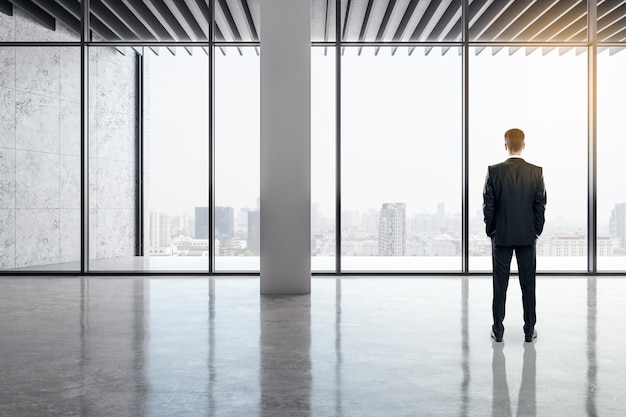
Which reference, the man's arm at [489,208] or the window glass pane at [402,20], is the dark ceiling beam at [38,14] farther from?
the man's arm at [489,208]

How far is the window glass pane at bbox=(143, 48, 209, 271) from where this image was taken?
852 cm

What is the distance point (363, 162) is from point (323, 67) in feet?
5.36

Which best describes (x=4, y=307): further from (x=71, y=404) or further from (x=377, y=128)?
(x=377, y=128)

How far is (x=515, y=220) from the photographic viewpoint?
13.9 feet

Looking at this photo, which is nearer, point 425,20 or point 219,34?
point 425,20

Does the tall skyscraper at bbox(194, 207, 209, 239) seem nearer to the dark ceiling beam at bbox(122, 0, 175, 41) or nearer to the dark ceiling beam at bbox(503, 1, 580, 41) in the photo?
the dark ceiling beam at bbox(122, 0, 175, 41)

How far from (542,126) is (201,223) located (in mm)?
5621

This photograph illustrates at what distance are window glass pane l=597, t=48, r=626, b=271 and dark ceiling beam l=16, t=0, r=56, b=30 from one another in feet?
29.3

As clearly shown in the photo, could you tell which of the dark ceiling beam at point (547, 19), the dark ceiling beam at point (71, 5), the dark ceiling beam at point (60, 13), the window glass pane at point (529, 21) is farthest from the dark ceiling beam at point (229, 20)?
the dark ceiling beam at point (547, 19)

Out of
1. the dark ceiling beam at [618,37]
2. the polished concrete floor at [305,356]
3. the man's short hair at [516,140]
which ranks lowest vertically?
the polished concrete floor at [305,356]

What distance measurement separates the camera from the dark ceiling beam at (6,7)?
8742mm

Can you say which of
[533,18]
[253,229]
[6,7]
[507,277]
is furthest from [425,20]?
[6,7]

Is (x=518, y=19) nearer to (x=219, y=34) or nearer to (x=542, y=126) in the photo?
(x=542, y=126)

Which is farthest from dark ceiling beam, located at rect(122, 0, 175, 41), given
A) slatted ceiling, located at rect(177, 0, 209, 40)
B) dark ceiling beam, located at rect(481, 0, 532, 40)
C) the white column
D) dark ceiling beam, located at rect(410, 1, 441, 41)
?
dark ceiling beam, located at rect(481, 0, 532, 40)
